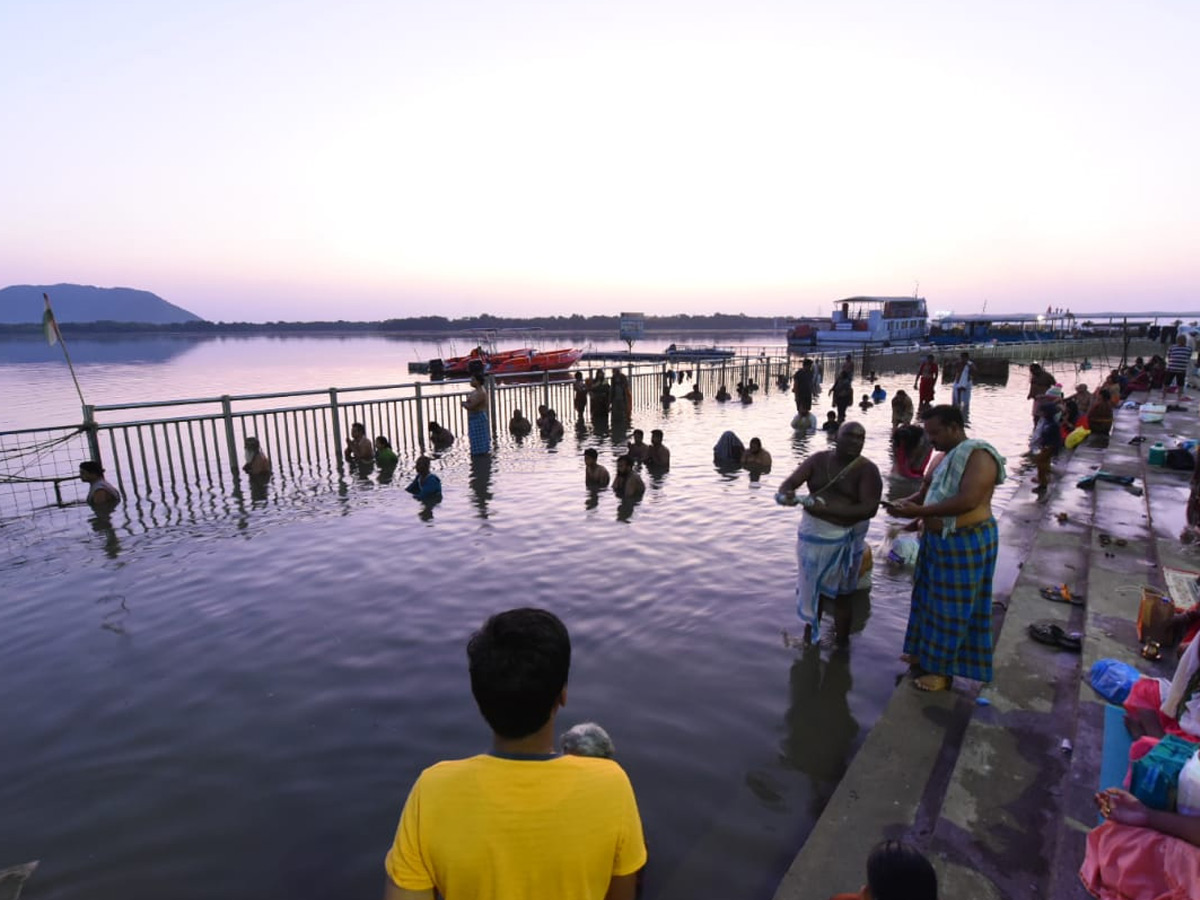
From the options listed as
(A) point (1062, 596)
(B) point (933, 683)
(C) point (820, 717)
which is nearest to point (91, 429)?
(C) point (820, 717)

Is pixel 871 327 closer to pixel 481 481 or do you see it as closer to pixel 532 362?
pixel 532 362

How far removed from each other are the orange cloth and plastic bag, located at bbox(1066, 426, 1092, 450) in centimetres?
1337

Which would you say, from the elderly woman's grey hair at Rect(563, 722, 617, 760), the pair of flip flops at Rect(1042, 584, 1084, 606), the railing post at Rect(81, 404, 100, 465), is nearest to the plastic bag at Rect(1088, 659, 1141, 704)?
the pair of flip flops at Rect(1042, 584, 1084, 606)

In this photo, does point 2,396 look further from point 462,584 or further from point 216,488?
point 462,584

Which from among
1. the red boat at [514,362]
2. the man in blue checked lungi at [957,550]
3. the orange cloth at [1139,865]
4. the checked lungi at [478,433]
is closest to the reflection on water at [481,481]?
the checked lungi at [478,433]

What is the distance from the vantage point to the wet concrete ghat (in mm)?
3043

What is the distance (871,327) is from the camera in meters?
55.4

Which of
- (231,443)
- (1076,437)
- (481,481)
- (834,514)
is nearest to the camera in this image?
(834,514)

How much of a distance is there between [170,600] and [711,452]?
10.5 meters

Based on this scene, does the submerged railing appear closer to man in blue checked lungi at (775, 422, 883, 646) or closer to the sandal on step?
man in blue checked lungi at (775, 422, 883, 646)

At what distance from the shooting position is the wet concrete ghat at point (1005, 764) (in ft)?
9.98

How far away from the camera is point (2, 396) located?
2809 cm

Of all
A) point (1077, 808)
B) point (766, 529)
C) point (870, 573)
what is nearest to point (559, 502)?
point (766, 529)

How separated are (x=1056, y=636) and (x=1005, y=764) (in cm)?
195
